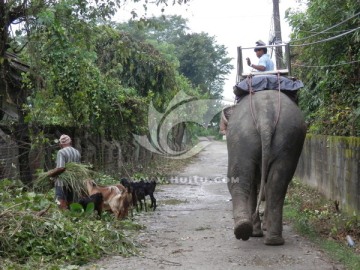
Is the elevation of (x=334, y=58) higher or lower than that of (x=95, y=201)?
higher

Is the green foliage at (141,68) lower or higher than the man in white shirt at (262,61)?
higher

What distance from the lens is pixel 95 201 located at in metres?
10.5

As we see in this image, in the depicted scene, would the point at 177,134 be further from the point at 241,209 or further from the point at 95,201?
the point at 241,209

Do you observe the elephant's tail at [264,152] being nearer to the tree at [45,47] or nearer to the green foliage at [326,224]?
the green foliage at [326,224]

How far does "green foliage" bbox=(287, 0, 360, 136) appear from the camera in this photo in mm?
13789

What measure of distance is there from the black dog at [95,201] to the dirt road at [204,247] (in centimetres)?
91

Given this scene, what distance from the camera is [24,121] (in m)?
13.3

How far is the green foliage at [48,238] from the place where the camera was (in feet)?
24.6

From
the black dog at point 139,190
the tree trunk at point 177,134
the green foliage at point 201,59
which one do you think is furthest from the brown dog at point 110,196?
the green foliage at point 201,59

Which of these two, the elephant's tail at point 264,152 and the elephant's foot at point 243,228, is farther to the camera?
the elephant's tail at point 264,152

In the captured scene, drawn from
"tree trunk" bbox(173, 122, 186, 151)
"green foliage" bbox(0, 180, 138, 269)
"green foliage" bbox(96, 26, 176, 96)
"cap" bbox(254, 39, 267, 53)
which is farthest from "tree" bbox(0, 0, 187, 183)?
"tree trunk" bbox(173, 122, 186, 151)

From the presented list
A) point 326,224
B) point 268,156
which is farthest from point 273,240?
point 326,224

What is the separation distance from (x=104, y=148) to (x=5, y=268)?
12136 mm

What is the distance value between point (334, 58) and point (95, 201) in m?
8.27
